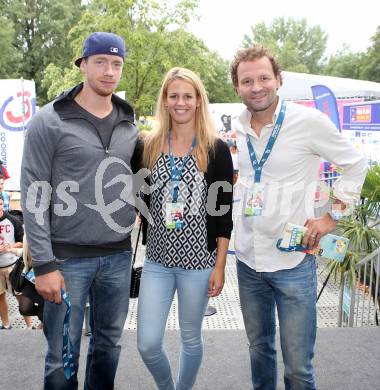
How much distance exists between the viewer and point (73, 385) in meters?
2.38

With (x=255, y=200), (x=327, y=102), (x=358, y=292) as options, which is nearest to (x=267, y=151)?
(x=255, y=200)

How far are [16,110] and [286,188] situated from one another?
9.25 meters

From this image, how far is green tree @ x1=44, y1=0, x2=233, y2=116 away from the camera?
15508 mm

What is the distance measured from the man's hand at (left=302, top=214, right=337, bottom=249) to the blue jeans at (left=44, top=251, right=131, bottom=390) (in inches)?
38.3

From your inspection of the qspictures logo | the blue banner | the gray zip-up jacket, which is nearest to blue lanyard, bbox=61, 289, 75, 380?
the gray zip-up jacket

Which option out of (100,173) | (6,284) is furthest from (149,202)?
(6,284)

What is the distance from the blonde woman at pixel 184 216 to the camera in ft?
7.44

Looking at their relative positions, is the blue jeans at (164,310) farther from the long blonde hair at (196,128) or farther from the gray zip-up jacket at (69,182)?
the long blonde hair at (196,128)

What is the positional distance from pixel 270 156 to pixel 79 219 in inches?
40.0

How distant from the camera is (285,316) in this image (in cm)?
225

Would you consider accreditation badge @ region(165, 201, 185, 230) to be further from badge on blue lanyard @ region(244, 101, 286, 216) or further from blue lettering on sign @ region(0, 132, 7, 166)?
blue lettering on sign @ region(0, 132, 7, 166)

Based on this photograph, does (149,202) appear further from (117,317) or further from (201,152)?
(117,317)

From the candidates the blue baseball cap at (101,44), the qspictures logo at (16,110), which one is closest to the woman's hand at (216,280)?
the blue baseball cap at (101,44)

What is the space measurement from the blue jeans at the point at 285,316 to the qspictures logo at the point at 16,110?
29.2ft
